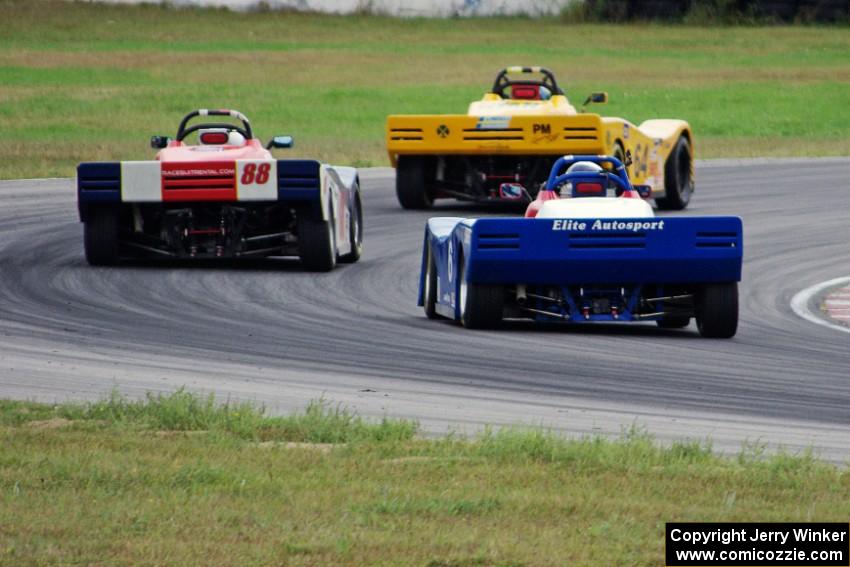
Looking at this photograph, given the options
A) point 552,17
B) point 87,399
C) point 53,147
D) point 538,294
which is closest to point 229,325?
point 538,294

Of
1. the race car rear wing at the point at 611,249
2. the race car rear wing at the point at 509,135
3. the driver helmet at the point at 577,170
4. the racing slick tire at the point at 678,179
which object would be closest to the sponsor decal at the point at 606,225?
the race car rear wing at the point at 611,249

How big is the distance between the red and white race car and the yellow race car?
481 cm

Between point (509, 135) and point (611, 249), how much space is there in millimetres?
9372

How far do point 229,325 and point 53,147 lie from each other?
22054 millimetres

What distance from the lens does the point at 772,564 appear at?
5570 millimetres

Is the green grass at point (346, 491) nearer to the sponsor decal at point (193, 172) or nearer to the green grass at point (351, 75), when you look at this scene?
the sponsor decal at point (193, 172)

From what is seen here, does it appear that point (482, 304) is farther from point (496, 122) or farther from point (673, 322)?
point (496, 122)

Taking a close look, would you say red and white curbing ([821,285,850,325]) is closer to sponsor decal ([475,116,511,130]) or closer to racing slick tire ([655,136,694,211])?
sponsor decal ([475,116,511,130])

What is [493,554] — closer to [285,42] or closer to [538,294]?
[538,294]

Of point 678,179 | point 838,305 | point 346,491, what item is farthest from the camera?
point 678,179

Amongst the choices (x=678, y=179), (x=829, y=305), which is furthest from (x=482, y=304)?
(x=678, y=179)

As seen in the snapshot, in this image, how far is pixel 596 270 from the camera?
11320 millimetres

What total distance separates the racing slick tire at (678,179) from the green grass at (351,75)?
28.0 feet

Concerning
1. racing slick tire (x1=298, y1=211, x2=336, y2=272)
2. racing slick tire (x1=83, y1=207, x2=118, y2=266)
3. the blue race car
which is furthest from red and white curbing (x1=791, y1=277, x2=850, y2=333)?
racing slick tire (x1=83, y1=207, x2=118, y2=266)
